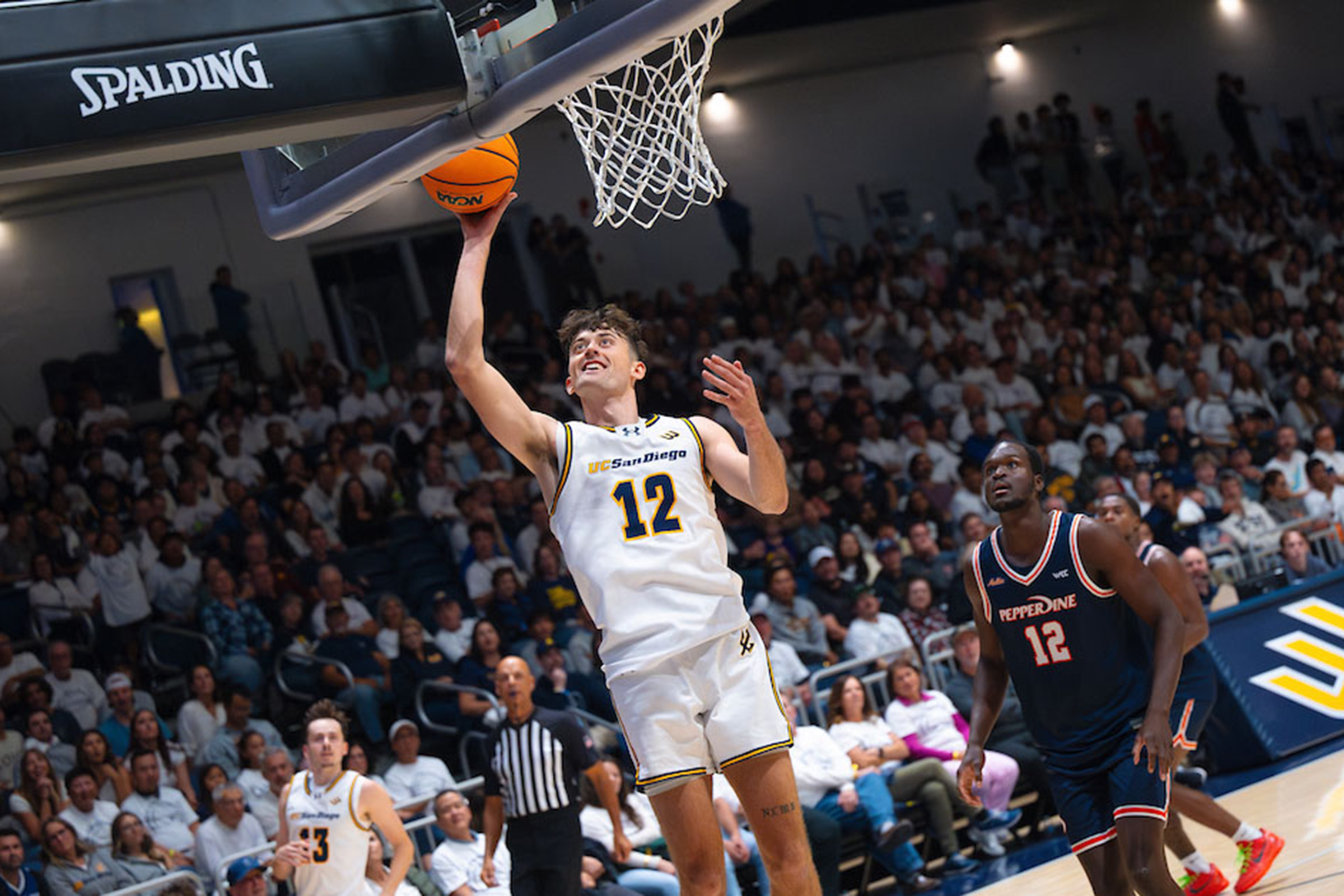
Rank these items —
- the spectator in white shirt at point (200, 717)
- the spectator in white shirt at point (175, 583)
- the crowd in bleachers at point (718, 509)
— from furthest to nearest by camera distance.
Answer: the spectator in white shirt at point (175, 583), the spectator in white shirt at point (200, 717), the crowd in bleachers at point (718, 509)

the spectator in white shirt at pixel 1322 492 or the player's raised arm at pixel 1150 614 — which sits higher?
the player's raised arm at pixel 1150 614

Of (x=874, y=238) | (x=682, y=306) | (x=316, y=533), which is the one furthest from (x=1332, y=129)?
(x=316, y=533)

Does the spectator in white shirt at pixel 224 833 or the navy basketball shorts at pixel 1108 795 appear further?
the spectator in white shirt at pixel 224 833

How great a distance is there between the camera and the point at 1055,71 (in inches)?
832

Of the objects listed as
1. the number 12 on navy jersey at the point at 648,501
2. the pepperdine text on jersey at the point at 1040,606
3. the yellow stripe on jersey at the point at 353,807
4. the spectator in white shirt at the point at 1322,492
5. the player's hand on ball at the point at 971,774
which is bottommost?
the spectator in white shirt at the point at 1322,492

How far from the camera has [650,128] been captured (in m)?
4.94

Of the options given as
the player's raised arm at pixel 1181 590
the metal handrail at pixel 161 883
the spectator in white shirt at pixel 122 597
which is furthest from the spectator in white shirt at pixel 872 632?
the spectator in white shirt at pixel 122 597

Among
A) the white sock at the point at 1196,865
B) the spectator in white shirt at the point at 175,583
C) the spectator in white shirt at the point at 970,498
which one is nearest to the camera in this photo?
the white sock at the point at 1196,865

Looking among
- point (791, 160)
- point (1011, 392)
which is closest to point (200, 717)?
point (1011, 392)

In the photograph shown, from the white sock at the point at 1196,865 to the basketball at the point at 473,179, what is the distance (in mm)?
4134

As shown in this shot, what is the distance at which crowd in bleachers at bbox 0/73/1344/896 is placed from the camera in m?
8.75

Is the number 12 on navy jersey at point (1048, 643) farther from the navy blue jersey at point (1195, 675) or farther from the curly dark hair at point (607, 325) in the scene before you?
the navy blue jersey at point (1195, 675)

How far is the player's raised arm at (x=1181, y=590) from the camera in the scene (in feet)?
20.0

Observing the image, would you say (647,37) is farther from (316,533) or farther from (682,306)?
(682,306)
